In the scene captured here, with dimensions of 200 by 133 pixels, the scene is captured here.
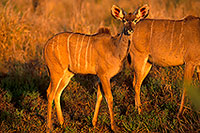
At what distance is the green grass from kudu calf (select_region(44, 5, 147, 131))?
0.25 m

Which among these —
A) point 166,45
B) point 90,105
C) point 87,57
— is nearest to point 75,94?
point 90,105

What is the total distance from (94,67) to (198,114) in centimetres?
157

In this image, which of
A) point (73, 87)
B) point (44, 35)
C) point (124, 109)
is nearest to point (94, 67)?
point (124, 109)

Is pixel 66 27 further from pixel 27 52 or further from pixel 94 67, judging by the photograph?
pixel 94 67

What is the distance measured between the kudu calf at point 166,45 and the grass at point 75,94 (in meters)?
0.31

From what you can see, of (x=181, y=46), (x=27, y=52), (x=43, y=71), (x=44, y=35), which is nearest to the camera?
(x=181, y=46)

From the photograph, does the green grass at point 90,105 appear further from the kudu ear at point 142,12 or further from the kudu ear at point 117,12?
the kudu ear at point 117,12

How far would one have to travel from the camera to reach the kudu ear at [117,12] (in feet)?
12.7

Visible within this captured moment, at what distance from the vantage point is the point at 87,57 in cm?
417

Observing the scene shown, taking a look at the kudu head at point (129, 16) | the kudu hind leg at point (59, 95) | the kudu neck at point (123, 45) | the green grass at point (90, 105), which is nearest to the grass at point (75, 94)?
the green grass at point (90, 105)

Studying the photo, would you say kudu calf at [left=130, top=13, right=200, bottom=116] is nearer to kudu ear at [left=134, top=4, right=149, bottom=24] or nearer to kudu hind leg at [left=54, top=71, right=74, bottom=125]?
kudu ear at [left=134, top=4, right=149, bottom=24]

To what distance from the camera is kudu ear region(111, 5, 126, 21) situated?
12.7ft

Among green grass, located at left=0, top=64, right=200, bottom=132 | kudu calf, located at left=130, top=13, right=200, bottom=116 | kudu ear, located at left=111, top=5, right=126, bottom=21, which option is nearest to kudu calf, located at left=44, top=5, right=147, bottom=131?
kudu ear, located at left=111, top=5, right=126, bottom=21

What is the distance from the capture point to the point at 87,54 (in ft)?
13.7
